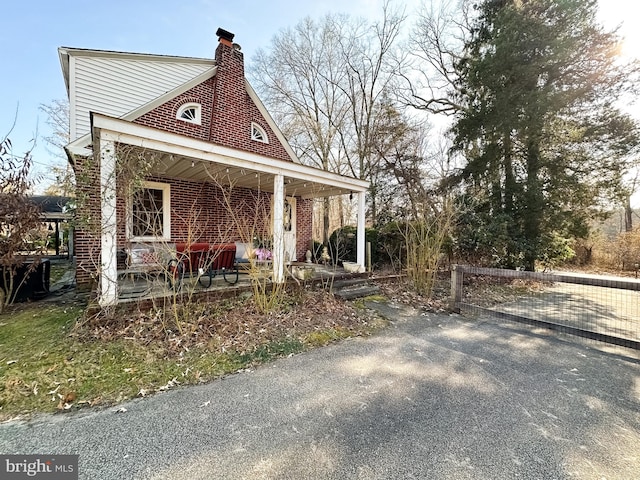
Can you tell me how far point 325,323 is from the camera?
5.20 m

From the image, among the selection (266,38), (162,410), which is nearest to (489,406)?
(162,410)

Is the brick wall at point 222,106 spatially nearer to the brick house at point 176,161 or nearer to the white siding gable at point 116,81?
the brick house at point 176,161

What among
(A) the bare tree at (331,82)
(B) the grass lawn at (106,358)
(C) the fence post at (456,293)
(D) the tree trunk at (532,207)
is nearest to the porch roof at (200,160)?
(B) the grass lawn at (106,358)

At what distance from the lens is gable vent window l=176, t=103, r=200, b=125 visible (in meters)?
8.82

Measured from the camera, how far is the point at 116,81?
8.76m

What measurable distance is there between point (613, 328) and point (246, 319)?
Answer: 7.00 meters

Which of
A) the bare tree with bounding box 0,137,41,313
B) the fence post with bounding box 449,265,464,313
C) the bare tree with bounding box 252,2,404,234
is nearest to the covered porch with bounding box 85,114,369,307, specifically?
the bare tree with bounding box 0,137,41,313

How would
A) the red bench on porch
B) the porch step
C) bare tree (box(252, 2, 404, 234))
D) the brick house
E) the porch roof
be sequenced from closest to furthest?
the porch roof
the brick house
the red bench on porch
the porch step
bare tree (box(252, 2, 404, 234))

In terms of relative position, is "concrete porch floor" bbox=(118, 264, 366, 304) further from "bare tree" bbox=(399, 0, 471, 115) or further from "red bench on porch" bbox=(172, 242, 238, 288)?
"bare tree" bbox=(399, 0, 471, 115)

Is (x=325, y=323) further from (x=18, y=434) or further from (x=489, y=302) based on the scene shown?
(x=489, y=302)

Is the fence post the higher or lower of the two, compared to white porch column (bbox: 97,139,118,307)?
lower

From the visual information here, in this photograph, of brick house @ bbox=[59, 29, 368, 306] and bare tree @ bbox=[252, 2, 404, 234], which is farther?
bare tree @ bbox=[252, 2, 404, 234]

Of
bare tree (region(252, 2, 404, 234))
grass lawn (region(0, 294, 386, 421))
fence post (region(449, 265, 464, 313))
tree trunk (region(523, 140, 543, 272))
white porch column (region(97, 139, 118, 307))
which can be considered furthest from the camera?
bare tree (region(252, 2, 404, 234))

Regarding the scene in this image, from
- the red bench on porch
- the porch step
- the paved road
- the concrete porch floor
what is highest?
the red bench on porch
